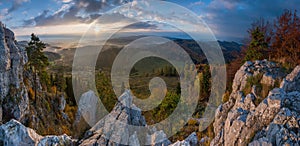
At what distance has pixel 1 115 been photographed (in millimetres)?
24219

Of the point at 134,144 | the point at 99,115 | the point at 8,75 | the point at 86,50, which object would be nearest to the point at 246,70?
the point at 134,144

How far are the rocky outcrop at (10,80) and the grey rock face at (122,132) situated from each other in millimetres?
13600

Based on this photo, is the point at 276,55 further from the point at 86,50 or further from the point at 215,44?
the point at 86,50

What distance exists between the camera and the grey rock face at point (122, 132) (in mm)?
15883

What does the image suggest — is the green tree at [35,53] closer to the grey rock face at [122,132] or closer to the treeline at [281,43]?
the grey rock face at [122,132]

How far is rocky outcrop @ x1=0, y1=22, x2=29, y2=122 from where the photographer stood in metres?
25.4

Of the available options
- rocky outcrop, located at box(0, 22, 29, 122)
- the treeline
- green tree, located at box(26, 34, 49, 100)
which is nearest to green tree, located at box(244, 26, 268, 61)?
the treeline

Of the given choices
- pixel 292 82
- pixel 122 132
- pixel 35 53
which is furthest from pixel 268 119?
pixel 35 53

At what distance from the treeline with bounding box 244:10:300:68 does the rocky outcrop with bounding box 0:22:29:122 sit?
25407 millimetres

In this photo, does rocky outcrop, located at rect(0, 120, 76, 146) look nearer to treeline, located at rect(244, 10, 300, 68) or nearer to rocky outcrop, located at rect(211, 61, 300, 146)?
rocky outcrop, located at rect(211, 61, 300, 146)

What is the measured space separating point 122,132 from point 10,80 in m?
17.4

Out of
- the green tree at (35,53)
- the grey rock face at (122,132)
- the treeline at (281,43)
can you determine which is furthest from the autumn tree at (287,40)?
the green tree at (35,53)

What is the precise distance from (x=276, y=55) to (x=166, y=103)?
17.9 meters

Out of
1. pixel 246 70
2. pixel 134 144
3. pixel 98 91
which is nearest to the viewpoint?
pixel 134 144
